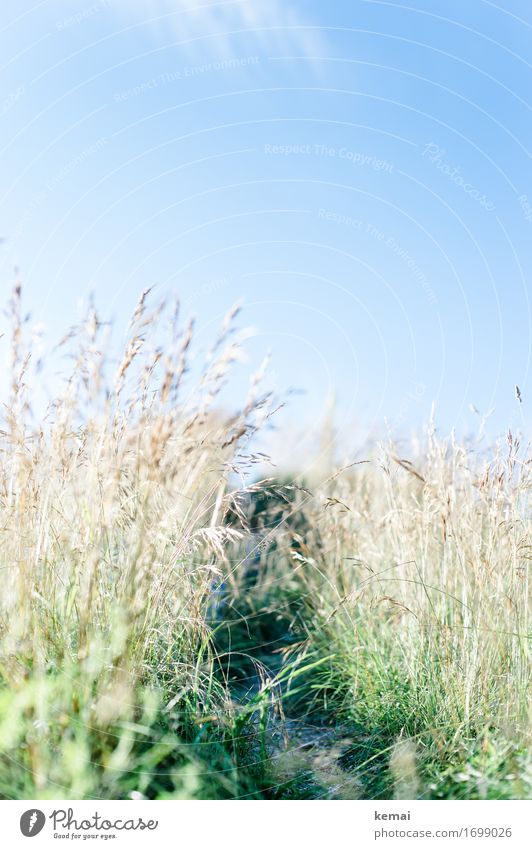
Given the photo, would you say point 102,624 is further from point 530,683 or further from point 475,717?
point 530,683

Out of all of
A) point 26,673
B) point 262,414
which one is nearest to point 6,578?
point 26,673

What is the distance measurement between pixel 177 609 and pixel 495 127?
89.2 inches

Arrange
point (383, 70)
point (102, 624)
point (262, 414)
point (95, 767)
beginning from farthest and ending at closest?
point (383, 70)
point (262, 414)
point (102, 624)
point (95, 767)

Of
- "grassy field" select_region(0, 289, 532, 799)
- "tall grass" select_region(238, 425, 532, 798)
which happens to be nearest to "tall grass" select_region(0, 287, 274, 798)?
"grassy field" select_region(0, 289, 532, 799)

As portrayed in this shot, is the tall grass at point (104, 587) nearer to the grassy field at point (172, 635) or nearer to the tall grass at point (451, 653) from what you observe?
the grassy field at point (172, 635)

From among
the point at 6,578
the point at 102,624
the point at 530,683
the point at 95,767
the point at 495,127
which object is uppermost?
the point at 495,127

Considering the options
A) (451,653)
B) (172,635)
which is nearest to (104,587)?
(172,635)

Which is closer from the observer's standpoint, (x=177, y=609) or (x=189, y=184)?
(x=177, y=609)

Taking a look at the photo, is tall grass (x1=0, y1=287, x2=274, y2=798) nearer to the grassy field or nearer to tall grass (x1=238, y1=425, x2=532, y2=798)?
the grassy field

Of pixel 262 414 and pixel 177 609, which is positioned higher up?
pixel 262 414

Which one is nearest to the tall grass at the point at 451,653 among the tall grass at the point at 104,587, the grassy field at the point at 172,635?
the grassy field at the point at 172,635

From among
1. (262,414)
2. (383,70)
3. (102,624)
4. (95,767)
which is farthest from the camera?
(383,70)

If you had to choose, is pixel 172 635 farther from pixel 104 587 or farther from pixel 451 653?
pixel 451 653

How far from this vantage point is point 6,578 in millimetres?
2076
